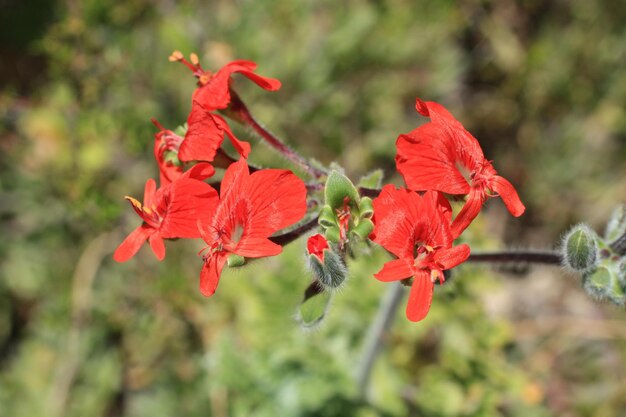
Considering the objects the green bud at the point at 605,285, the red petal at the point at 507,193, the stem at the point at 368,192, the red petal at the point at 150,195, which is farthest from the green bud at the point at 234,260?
the green bud at the point at 605,285

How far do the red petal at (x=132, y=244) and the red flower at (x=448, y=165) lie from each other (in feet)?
2.79

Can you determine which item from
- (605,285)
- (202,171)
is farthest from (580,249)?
(202,171)

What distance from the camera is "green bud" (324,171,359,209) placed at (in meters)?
1.82

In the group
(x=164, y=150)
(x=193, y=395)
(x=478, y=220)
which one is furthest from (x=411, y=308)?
(x=193, y=395)

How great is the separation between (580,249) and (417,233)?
0.65 meters

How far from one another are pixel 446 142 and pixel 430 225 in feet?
0.86

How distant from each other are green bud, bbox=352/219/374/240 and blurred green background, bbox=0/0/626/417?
86.7 inches

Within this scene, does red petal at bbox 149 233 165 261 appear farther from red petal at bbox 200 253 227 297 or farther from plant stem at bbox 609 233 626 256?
plant stem at bbox 609 233 626 256

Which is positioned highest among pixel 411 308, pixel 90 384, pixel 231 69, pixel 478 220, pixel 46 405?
pixel 478 220

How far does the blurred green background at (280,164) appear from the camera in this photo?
4.18 metres

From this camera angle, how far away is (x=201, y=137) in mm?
1986

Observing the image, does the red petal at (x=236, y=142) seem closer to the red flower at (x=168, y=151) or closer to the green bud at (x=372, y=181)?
the red flower at (x=168, y=151)

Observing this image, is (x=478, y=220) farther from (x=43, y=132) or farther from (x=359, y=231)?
(x=43, y=132)

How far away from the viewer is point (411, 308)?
1.73 meters
